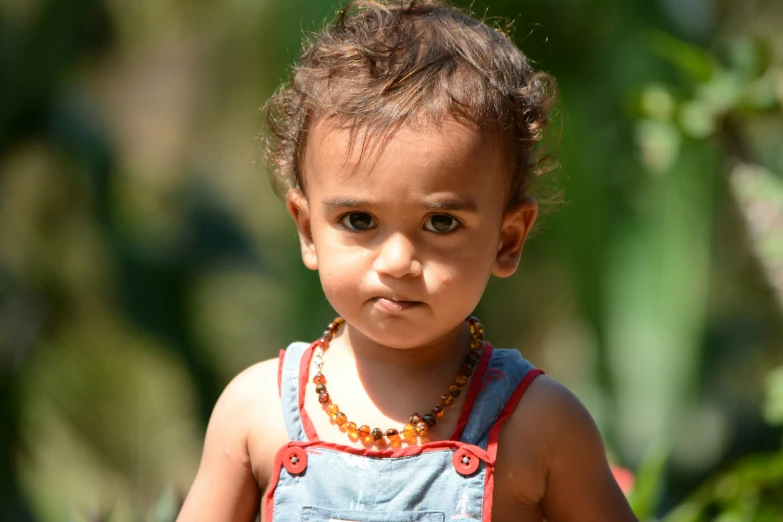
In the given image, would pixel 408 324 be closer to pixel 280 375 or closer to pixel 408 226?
pixel 408 226

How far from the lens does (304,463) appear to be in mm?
1847

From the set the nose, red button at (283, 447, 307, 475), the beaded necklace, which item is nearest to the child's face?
the nose

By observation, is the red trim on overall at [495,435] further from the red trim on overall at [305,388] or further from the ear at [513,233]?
the red trim on overall at [305,388]

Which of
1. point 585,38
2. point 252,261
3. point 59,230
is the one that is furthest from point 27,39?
point 585,38

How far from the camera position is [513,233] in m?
2.00

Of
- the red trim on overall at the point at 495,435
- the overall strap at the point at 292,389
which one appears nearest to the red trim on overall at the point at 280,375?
the overall strap at the point at 292,389

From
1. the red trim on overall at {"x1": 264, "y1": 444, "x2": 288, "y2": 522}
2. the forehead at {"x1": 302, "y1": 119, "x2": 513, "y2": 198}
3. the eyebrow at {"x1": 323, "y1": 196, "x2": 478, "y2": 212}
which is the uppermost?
the forehead at {"x1": 302, "y1": 119, "x2": 513, "y2": 198}

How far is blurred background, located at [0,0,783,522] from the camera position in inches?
208

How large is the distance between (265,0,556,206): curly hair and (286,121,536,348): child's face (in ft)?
0.12

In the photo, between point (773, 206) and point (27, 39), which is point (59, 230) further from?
point (773, 206)

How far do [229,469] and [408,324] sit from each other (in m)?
0.44

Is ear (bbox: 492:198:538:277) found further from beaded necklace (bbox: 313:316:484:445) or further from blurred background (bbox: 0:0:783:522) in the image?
blurred background (bbox: 0:0:783:522)

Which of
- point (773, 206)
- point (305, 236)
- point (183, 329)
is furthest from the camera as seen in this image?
point (183, 329)

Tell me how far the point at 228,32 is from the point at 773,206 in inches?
210
